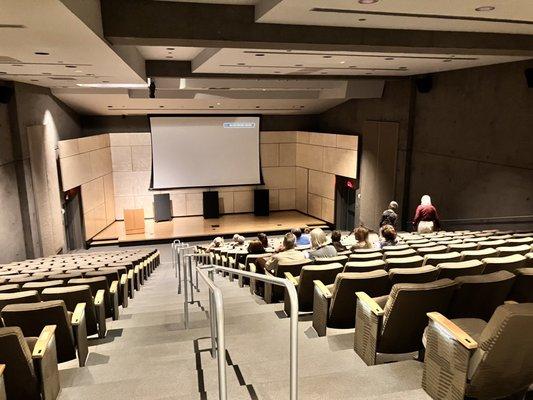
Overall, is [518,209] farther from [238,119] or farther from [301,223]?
[238,119]

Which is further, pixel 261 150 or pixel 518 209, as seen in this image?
pixel 261 150

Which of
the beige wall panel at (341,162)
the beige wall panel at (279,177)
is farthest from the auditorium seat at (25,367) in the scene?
the beige wall panel at (279,177)

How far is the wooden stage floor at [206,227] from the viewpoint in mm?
15013

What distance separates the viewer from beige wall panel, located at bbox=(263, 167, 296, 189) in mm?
18188

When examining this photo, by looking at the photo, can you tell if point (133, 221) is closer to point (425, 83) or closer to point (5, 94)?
point (5, 94)

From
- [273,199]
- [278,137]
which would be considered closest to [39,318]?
[278,137]

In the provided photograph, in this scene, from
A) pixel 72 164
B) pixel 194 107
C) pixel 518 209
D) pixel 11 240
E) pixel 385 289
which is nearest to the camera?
pixel 385 289

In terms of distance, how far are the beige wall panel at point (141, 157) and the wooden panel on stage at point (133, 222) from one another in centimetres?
211

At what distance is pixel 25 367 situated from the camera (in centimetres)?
253

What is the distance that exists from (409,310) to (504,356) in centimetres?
78

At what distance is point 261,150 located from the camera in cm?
1788

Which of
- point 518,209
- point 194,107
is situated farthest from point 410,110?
point 194,107

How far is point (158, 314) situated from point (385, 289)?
10.1 feet

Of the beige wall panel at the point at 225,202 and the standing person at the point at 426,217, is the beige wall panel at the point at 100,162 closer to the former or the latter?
the beige wall panel at the point at 225,202
